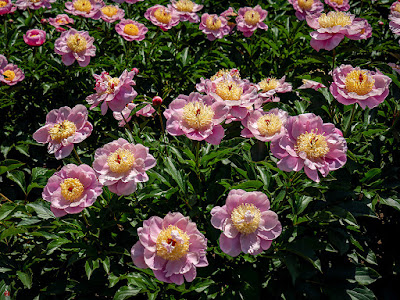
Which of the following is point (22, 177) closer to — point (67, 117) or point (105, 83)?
point (67, 117)

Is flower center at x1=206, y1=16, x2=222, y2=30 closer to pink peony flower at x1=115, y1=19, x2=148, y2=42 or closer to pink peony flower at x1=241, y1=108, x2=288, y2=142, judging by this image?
pink peony flower at x1=115, y1=19, x2=148, y2=42

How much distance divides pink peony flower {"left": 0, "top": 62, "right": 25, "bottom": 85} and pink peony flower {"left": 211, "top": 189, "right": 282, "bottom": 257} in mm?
2031

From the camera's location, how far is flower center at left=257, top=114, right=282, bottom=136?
174 cm

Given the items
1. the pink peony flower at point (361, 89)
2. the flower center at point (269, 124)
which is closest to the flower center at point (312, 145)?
the flower center at point (269, 124)

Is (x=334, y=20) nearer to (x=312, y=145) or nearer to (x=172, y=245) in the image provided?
(x=312, y=145)

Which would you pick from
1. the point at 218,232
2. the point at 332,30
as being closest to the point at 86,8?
the point at 332,30

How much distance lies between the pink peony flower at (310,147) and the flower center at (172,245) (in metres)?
0.51

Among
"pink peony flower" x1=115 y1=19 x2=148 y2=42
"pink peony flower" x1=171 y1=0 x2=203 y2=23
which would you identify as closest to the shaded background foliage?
"pink peony flower" x1=115 y1=19 x2=148 y2=42

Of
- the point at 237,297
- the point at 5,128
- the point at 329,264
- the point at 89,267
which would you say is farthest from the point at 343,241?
the point at 5,128

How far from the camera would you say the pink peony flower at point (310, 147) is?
1.59 m

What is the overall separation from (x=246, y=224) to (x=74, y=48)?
172cm

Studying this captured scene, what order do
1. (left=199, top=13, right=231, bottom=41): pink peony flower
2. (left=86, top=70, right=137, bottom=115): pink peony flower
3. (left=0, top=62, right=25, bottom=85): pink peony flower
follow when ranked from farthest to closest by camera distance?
(left=199, top=13, right=231, bottom=41): pink peony flower < (left=0, top=62, right=25, bottom=85): pink peony flower < (left=86, top=70, right=137, bottom=115): pink peony flower

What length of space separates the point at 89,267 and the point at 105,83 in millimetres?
938

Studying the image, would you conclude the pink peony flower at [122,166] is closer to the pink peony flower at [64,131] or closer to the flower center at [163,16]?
the pink peony flower at [64,131]
